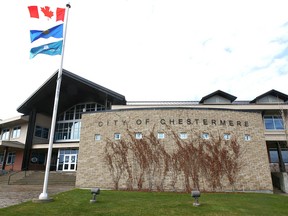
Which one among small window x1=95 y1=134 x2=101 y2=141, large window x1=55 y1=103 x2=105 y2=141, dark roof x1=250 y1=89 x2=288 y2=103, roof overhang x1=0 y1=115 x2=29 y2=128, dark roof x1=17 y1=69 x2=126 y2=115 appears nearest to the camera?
small window x1=95 y1=134 x2=101 y2=141

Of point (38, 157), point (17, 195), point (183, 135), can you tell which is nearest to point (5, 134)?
point (38, 157)

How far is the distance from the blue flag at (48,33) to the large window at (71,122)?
655 inches

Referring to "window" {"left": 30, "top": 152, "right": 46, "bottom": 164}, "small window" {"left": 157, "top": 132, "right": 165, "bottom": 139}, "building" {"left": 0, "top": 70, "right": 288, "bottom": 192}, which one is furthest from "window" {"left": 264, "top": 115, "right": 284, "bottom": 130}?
"window" {"left": 30, "top": 152, "right": 46, "bottom": 164}

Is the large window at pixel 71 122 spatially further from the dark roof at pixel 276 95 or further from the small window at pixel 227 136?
the dark roof at pixel 276 95

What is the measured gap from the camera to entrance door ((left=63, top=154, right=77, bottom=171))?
24147 mm

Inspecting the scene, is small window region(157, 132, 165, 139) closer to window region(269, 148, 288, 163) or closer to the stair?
the stair

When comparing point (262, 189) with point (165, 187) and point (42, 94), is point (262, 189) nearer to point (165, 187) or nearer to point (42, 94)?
point (165, 187)

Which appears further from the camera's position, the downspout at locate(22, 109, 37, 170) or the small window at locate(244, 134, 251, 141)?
the downspout at locate(22, 109, 37, 170)

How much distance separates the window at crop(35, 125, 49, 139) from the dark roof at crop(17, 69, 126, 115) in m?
2.20

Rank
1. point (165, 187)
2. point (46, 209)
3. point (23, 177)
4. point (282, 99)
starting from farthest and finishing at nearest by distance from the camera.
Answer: point (282, 99), point (23, 177), point (165, 187), point (46, 209)

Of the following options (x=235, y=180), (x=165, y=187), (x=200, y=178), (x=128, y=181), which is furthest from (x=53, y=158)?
(x=235, y=180)

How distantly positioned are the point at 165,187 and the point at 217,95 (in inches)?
539

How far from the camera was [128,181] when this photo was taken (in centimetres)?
1484

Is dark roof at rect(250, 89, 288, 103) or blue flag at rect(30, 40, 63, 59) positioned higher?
dark roof at rect(250, 89, 288, 103)
